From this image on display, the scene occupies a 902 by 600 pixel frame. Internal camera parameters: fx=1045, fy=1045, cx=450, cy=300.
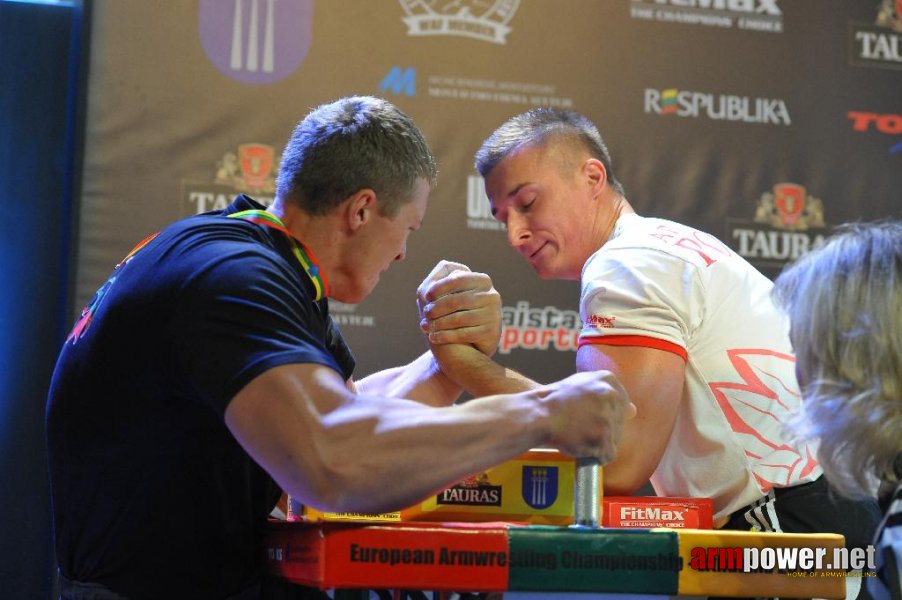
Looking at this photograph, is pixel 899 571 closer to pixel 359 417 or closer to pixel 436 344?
pixel 359 417

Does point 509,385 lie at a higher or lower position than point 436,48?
lower

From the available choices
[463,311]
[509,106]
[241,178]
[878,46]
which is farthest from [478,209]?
[878,46]

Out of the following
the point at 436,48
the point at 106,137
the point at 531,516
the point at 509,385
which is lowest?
the point at 531,516

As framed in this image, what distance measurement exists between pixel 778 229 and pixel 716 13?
0.78m

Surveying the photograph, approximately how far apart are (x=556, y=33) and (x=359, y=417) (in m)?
2.52

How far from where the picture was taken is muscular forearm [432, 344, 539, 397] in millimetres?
2012

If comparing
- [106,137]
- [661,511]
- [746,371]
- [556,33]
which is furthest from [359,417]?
[556,33]

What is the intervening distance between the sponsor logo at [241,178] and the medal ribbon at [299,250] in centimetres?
146

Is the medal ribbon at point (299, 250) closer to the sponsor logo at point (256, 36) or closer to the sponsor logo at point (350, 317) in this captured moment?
the sponsor logo at point (350, 317)

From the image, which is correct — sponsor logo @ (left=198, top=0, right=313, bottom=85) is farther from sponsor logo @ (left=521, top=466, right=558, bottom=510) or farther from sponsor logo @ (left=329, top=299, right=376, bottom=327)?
sponsor logo @ (left=521, top=466, right=558, bottom=510)

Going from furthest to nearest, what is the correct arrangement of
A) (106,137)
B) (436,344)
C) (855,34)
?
(855,34), (106,137), (436,344)

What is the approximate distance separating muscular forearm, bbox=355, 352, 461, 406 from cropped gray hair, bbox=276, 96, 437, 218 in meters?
0.49

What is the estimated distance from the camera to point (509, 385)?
6.46ft

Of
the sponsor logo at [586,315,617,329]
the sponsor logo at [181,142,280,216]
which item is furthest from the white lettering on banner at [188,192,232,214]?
the sponsor logo at [586,315,617,329]
